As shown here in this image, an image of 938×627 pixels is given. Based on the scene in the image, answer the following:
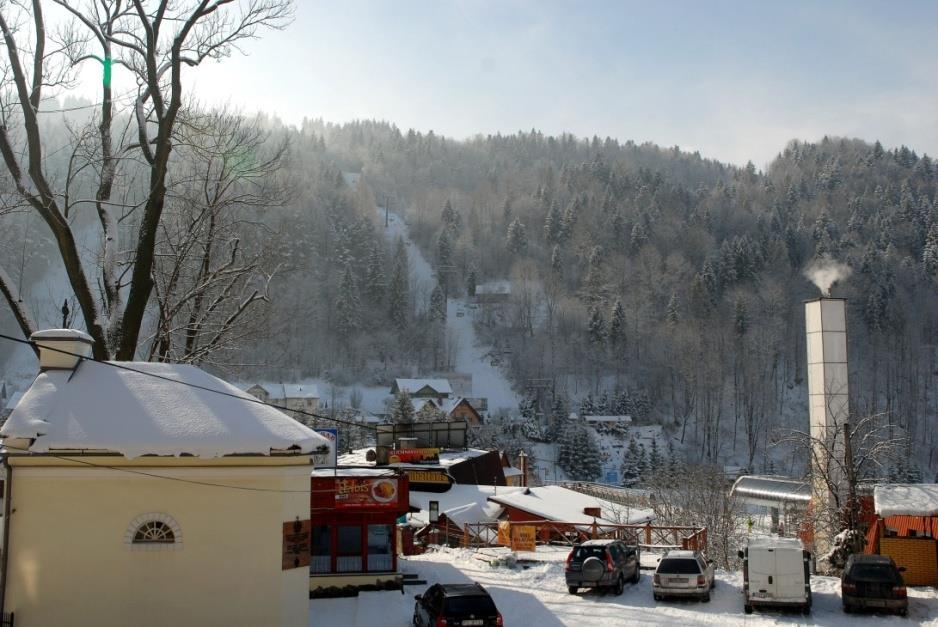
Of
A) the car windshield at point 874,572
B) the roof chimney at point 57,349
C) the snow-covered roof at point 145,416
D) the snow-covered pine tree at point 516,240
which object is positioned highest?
the snow-covered pine tree at point 516,240

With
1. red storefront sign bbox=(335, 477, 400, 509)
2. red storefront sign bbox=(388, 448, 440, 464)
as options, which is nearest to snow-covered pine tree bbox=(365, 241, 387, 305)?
red storefront sign bbox=(388, 448, 440, 464)

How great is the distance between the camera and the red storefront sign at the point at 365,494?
20000 mm

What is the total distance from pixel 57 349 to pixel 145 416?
281cm

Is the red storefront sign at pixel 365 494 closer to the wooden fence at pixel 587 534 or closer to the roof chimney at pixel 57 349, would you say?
the roof chimney at pixel 57 349

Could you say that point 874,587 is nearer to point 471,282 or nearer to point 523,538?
point 523,538

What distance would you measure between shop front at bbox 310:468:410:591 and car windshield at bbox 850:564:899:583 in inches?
411

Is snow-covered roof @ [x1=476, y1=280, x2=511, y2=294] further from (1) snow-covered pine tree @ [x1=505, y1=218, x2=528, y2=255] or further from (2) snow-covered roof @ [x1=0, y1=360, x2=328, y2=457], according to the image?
(2) snow-covered roof @ [x1=0, y1=360, x2=328, y2=457]

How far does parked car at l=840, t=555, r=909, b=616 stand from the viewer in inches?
633

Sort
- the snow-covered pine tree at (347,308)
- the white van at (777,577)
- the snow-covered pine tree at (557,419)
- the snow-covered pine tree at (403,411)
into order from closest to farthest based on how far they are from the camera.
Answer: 1. the white van at (777,577)
2. the snow-covered pine tree at (403,411)
3. the snow-covered pine tree at (557,419)
4. the snow-covered pine tree at (347,308)

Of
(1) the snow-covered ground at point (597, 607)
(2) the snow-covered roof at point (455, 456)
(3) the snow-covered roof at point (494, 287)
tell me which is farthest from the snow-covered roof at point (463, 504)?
(3) the snow-covered roof at point (494, 287)

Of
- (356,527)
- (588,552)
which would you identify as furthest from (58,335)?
(588,552)

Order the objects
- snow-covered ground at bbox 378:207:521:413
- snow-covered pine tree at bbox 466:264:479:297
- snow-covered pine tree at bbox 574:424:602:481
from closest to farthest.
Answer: snow-covered pine tree at bbox 574:424:602:481, snow-covered ground at bbox 378:207:521:413, snow-covered pine tree at bbox 466:264:479:297

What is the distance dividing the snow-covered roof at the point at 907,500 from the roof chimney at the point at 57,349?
19.6 metres

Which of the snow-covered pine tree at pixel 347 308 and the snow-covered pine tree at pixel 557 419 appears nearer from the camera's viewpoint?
the snow-covered pine tree at pixel 557 419
